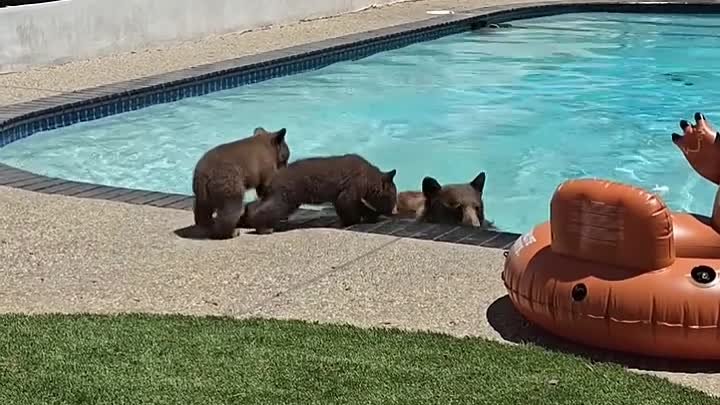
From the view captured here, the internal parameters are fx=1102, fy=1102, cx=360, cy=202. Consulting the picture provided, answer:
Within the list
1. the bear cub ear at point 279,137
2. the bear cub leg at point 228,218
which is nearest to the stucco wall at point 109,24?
the bear cub ear at point 279,137

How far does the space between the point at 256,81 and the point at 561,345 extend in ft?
29.2

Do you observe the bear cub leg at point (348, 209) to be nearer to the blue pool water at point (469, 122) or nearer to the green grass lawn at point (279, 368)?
the green grass lawn at point (279, 368)

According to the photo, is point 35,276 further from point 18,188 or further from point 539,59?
point 539,59

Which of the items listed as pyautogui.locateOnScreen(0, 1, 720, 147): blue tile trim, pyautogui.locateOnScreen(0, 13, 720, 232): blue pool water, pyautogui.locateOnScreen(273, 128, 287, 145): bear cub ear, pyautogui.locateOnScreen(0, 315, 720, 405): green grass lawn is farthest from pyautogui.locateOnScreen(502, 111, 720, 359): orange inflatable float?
pyautogui.locateOnScreen(0, 1, 720, 147): blue tile trim

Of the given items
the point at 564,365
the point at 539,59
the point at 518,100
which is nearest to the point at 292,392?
the point at 564,365

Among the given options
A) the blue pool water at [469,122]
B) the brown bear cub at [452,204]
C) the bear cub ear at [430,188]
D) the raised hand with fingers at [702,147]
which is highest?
the raised hand with fingers at [702,147]

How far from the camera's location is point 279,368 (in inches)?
164

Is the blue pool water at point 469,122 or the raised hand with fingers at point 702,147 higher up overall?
the raised hand with fingers at point 702,147

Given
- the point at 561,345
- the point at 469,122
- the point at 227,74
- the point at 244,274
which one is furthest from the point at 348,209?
the point at 227,74

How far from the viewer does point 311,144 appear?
11211 mm

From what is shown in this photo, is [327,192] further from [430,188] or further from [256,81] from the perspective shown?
[256,81]

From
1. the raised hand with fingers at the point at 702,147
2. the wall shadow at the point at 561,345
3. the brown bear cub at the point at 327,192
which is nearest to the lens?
the wall shadow at the point at 561,345

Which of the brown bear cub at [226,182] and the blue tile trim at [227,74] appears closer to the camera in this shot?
the brown bear cub at [226,182]

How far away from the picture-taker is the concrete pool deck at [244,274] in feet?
16.2
